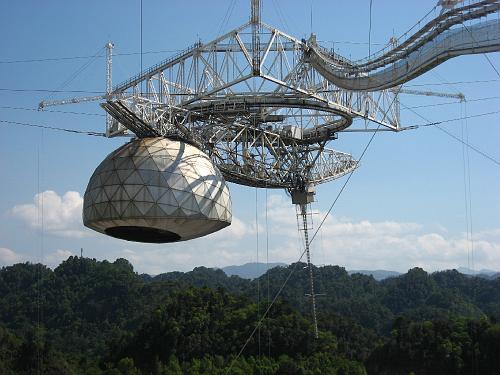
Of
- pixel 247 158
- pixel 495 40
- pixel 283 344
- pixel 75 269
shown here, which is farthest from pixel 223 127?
pixel 75 269

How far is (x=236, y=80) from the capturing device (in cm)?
3300

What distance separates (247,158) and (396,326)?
4184cm

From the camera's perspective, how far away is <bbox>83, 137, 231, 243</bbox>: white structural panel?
3219cm

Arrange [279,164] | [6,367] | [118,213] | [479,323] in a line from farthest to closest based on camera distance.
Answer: [6,367]
[479,323]
[279,164]
[118,213]

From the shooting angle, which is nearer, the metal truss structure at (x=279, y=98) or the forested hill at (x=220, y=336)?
the metal truss structure at (x=279, y=98)

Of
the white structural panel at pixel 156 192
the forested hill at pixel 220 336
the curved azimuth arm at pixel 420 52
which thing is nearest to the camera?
the curved azimuth arm at pixel 420 52

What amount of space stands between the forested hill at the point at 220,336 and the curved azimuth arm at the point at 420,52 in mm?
18999

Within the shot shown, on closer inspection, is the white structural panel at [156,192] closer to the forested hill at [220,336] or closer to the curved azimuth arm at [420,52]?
the curved azimuth arm at [420,52]

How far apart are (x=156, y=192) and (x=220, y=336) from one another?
49141 mm

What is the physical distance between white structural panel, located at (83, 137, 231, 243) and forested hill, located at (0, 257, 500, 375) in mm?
16958

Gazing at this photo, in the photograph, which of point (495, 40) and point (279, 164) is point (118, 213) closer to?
point (279, 164)

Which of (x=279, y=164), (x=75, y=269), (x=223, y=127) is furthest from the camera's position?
(x=75, y=269)

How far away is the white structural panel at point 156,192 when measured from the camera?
32188mm

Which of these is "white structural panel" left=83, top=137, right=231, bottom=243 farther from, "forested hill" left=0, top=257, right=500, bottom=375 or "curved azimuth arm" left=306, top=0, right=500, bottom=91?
"forested hill" left=0, top=257, right=500, bottom=375
